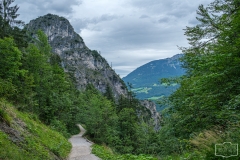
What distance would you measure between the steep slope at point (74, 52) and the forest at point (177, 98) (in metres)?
106

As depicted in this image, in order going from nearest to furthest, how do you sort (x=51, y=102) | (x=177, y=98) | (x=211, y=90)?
(x=211, y=90), (x=177, y=98), (x=51, y=102)

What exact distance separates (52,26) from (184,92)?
6961 inches

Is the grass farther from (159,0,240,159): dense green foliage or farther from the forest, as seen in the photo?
(159,0,240,159): dense green foliage

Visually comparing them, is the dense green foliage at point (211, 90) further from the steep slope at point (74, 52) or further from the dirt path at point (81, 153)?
the steep slope at point (74, 52)

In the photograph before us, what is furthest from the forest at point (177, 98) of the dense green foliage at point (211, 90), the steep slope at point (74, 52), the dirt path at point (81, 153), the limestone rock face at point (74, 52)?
the steep slope at point (74, 52)

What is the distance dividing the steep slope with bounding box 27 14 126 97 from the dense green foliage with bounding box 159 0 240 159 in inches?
5127

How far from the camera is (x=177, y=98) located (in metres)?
12.2

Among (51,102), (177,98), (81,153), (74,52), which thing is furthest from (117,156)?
(74,52)

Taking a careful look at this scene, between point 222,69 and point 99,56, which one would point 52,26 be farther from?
point 222,69

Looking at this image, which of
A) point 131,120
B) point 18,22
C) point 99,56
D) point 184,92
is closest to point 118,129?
point 131,120

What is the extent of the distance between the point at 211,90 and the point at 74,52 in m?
161

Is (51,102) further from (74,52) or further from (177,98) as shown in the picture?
(74,52)

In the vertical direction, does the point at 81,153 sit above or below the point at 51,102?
below

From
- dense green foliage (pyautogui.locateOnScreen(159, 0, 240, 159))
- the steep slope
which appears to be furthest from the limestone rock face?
dense green foliage (pyautogui.locateOnScreen(159, 0, 240, 159))
